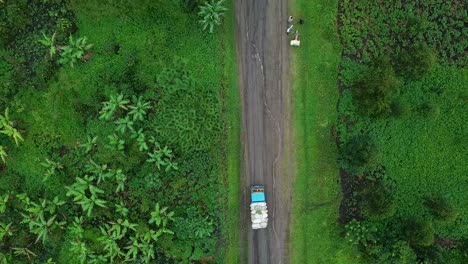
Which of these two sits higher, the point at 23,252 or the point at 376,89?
the point at 376,89

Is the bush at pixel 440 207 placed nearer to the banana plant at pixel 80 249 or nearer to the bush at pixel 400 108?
the bush at pixel 400 108

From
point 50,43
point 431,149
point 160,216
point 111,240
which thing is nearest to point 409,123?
point 431,149

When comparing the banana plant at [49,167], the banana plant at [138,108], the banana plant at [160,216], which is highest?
the banana plant at [138,108]

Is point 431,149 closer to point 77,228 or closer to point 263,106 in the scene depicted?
point 263,106

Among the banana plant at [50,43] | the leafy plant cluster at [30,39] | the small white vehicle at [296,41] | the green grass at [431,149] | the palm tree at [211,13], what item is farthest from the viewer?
the green grass at [431,149]

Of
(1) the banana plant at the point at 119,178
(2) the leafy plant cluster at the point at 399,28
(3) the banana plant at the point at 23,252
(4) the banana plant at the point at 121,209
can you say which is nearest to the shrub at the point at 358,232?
(2) the leafy plant cluster at the point at 399,28

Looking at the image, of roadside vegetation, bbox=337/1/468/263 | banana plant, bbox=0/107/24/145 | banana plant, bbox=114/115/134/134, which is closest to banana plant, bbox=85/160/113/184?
banana plant, bbox=114/115/134/134

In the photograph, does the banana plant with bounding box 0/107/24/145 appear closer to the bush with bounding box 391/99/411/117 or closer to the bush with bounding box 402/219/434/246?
the bush with bounding box 391/99/411/117

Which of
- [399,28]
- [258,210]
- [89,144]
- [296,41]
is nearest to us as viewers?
[89,144]
